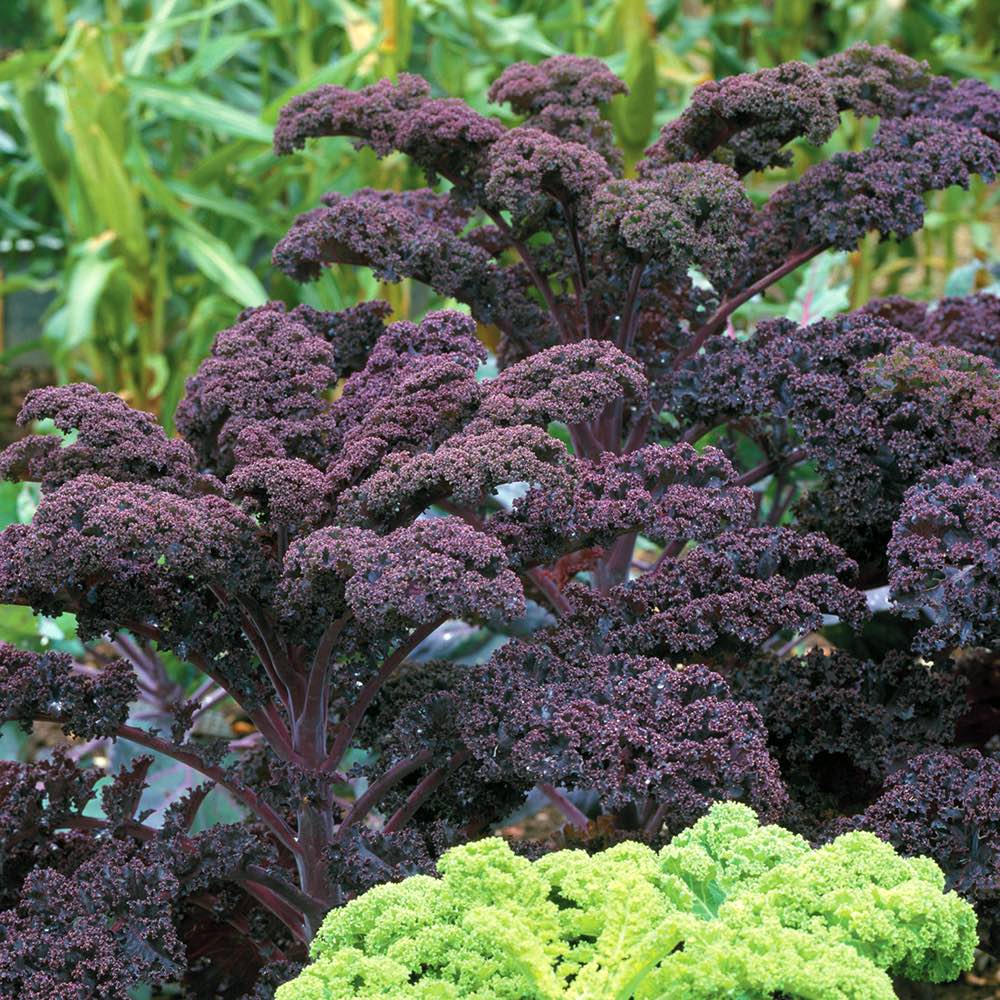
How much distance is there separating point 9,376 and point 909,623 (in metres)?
4.72

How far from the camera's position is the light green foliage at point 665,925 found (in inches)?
53.6

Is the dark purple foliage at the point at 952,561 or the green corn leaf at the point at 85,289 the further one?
the green corn leaf at the point at 85,289

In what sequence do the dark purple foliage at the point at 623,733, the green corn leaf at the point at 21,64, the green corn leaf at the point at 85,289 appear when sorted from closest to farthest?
the dark purple foliage at the point at 623,733 → the green corn leaf at the point at 85,289 → the green corn leaf at the point at 21,64

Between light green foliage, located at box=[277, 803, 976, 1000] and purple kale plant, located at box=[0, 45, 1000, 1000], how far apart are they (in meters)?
0.13

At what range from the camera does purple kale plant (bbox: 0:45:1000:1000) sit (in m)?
1.66

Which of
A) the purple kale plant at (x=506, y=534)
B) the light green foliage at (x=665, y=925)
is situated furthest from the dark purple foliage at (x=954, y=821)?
the light green foliage at (x=665, y=925)

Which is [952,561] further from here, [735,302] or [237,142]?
[237,142]

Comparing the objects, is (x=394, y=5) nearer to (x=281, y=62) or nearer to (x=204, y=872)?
(x=281, y=62)

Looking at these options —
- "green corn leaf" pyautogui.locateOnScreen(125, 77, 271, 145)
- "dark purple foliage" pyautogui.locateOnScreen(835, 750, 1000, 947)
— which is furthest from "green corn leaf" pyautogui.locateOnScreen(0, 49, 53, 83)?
"dark purple foliage" pyautogui.locateOnScreen(835, 750, 1000, 947)

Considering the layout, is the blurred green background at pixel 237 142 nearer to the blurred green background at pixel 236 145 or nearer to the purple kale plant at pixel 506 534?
the blurred green background at pixel 236 145

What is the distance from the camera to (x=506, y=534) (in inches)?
70.0

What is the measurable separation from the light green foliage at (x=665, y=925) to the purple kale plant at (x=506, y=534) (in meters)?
0.13

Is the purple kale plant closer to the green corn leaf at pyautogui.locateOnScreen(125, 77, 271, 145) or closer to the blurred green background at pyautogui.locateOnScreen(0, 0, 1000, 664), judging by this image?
the blurred green background at pyautogui.locateOnScreen(0, 0, 1000, 664)

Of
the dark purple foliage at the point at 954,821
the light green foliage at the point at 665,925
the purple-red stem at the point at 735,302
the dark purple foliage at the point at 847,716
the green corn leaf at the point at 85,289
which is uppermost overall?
the purple-red stem at the point at 735,302
